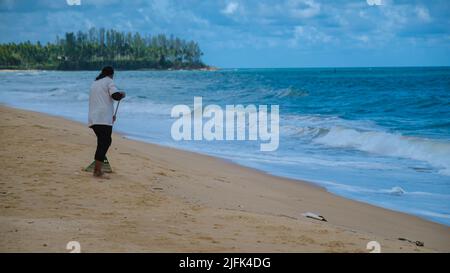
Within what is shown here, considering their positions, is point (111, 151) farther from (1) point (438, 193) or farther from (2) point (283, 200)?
(1) point (438, 193)

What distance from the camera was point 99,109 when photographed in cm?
Answer: 771

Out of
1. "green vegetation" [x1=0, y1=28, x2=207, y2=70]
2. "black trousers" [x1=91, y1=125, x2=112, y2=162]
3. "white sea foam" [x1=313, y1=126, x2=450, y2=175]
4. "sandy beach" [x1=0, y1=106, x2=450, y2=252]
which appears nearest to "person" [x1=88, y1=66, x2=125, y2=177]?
"black trousers" [x1=91, y1=125, x2=112, y2=162]

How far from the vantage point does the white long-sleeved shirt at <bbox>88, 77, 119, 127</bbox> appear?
7699 millimetres

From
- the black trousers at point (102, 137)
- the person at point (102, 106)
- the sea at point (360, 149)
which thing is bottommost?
the sea at point (360, 149)

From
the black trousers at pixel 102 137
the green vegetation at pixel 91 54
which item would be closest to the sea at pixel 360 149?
the black trousers at pixel 102 137

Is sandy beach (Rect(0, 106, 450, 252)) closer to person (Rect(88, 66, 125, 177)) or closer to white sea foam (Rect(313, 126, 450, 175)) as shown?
person (Rect(88, 66, 125, 177))

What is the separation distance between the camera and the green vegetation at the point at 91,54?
440 feet

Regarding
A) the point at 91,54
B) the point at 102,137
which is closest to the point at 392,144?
the point at 102,137

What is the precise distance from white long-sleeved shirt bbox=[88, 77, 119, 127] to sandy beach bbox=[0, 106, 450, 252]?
826mm

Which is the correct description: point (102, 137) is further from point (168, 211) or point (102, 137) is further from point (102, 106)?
point (168, 211)

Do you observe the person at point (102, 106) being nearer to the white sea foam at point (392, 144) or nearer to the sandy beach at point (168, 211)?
the sandy beach at point (168, 211)

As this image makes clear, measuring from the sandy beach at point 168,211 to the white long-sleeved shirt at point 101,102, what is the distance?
0.83m
